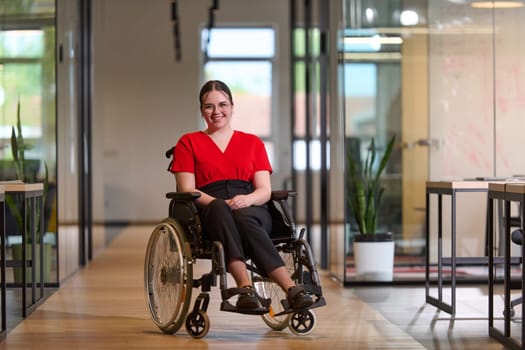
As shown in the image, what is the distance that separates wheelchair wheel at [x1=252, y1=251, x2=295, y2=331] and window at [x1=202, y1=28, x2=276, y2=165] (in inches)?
399

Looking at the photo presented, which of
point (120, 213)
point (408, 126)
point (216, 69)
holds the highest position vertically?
point (216, 69)

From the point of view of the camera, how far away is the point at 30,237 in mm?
5402

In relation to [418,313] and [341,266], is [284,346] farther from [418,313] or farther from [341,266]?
[341,266]

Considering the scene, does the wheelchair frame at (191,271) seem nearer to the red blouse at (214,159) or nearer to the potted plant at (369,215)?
the red blouse at (214,159)

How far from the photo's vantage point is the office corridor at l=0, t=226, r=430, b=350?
12.8 feet

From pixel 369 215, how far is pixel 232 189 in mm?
2188

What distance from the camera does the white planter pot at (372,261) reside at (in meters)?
6.12

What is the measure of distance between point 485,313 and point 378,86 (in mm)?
2084

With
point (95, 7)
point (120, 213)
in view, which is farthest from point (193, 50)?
point (95, 7)

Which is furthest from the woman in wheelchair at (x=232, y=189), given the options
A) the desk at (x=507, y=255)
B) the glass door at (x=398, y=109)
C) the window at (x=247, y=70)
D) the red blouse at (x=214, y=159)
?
the window at (x=247, y=70)

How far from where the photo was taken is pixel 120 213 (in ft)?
46.4

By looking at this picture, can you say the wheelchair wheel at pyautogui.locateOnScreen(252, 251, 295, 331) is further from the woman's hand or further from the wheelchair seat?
the woman's hand

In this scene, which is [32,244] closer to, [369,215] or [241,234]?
[241,234]

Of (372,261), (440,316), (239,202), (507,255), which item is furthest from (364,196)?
(507,255)
